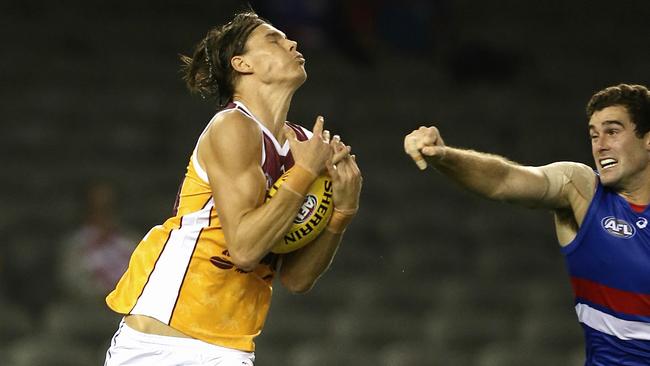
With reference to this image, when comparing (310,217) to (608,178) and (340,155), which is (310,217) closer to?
(340,155)

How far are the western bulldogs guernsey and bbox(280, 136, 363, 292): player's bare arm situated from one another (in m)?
0.87

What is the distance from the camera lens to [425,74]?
1006cm

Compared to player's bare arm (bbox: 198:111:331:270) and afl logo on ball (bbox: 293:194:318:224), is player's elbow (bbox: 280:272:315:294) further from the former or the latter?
player's bare arm (bbox: 198:111:331:270)

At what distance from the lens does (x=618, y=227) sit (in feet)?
13.2

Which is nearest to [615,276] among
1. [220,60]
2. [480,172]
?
[480,172]

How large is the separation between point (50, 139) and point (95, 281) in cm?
181

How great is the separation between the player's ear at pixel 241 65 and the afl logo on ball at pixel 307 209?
0.52m

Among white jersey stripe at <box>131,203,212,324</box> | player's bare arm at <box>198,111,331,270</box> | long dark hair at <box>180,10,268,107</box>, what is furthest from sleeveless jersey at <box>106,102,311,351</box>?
long dark hair at <box>180,10,268,107</box>

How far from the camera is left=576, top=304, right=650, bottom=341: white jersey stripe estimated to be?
13.1 feet

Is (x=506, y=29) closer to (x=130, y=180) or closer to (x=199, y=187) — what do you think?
(x=130, y=180)

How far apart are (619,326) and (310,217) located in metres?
1.21

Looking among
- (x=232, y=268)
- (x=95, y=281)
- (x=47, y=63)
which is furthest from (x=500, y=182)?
(x=47, y=63)

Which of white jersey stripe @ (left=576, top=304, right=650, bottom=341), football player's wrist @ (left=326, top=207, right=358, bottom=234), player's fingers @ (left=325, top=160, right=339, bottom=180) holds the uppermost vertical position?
player's fingers @ (left=325, top=160, right=339, bottom=180)

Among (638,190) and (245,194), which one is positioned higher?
(638,190)
